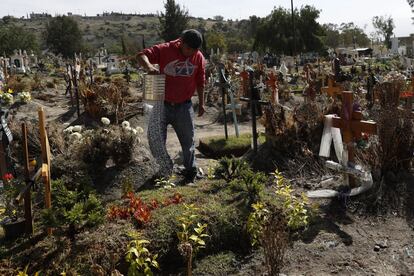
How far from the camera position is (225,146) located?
8.41m

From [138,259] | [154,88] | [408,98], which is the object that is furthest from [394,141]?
[408,98]

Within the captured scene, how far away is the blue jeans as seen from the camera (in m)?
5.34

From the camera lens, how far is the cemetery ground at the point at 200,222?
355 cm

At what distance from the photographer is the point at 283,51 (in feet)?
161

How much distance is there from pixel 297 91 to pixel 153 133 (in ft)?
44.9

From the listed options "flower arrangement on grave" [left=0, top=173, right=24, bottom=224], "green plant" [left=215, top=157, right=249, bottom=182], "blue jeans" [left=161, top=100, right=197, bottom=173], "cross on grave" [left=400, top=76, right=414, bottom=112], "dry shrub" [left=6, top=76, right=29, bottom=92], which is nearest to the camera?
"flower arrangement on grave" [left=0, top=173, right=24, bottom=224]

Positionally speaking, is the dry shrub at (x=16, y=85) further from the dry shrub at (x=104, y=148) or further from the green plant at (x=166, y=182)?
the green plant at (x=166, y=182)

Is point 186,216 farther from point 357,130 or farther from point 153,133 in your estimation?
point 357,130

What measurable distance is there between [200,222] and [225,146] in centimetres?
448

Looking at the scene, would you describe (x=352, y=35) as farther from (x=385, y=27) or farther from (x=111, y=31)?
(x=111, y=31)

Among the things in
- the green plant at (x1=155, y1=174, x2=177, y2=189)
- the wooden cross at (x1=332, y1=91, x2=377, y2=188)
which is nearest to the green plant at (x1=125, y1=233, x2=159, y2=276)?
the green plant at (x1=155, y1=174, x2=177, y2=189)

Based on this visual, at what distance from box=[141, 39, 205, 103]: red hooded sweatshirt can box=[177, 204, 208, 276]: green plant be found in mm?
1677

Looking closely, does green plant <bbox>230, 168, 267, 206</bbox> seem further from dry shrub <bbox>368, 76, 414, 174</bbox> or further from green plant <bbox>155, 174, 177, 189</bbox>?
dry shrub <bbox>368, 76, 414, 174</bbox>

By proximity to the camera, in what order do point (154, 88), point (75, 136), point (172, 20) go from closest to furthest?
point (154, 88), point (75, 136), point (172, 20)
